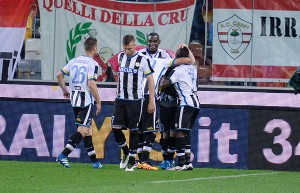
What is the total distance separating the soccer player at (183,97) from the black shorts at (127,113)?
60cm

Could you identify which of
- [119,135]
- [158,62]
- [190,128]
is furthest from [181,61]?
[119,135]

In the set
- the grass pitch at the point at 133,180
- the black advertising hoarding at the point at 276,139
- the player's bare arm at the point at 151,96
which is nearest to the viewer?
the grass pitch at the point at 133,180

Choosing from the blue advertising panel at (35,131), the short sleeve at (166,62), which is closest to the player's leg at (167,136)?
the short sleeve at (166,62)

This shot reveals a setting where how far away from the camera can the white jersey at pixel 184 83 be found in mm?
15266

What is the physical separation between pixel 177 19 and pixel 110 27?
120 cm

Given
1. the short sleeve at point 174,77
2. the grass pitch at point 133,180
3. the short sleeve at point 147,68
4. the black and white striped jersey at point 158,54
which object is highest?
the black and white striped jersey at point 158,54

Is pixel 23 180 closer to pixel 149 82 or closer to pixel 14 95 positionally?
pixel 149 82

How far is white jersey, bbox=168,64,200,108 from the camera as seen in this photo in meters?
15.3

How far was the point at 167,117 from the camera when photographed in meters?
15.7

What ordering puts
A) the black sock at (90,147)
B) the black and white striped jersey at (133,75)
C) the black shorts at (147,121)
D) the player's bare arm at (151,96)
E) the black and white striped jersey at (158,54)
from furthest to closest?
the black and white striped jersey at (158,54) < the black shorts at (147,121) < the black sock at (90,147) < the black and white striped jersey at (133,75) < the player's bare arm at (151,96)

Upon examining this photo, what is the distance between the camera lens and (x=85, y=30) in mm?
18547

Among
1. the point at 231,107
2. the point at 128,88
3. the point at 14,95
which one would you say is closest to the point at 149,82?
the point at 128,88

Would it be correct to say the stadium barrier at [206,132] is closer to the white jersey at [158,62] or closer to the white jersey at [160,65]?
the white jersey at [158,62]

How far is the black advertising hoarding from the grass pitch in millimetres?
469
